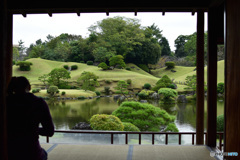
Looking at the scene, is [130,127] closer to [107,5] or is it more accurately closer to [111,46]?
[107,5]

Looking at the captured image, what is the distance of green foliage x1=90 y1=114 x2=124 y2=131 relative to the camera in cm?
587

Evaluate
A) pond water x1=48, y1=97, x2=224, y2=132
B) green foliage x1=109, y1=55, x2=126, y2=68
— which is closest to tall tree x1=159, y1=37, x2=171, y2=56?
green foliage x1=109, y1=55, x2=126, y2=68

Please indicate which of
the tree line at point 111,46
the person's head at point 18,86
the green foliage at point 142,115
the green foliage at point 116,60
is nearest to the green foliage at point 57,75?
the green foliage at point 116,60

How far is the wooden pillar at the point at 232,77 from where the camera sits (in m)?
1.48

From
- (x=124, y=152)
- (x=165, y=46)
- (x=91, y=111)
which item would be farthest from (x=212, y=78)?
(x=165, y=46)

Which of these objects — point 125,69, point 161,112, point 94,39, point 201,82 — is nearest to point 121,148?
point 201,82

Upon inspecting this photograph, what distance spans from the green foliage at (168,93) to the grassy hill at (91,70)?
4.92m

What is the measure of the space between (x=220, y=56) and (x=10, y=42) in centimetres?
2189

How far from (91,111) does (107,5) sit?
10.5 metres

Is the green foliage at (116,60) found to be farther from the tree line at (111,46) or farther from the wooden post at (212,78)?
the wooden post at (212,78)

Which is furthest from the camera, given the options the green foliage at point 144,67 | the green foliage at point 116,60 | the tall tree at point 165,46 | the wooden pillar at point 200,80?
the tall tree at point 165,46

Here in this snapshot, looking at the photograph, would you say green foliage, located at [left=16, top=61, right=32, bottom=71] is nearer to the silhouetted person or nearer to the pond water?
the pond water

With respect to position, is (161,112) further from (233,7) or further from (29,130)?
(29,130)

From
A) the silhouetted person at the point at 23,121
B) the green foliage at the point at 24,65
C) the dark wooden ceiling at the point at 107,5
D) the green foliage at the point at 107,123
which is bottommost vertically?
the green foliage at the point at 107,123
